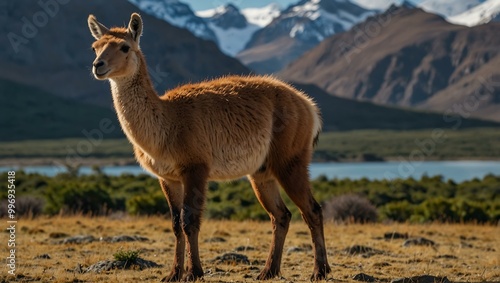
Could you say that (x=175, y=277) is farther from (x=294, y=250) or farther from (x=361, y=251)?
(x=361, y=251)

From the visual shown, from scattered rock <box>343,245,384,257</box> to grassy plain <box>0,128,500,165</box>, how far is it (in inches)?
5064

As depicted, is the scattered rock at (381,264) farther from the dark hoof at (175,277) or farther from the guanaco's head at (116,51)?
the guanaco's head at (116,51)

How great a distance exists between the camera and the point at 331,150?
17062cm

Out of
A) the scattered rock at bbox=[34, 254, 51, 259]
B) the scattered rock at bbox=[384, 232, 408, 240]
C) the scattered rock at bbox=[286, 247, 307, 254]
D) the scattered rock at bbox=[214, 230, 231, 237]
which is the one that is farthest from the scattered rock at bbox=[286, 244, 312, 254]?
the scattered rock at bbox=[34, 254, 51, 259]

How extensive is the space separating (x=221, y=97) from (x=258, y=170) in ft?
3.79

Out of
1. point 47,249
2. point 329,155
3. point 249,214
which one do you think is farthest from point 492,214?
point 329,155

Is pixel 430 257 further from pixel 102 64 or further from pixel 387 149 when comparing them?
pixel 387 149

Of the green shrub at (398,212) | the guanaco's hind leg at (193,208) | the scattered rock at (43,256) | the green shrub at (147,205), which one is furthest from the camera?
the green shrub at (398,212)

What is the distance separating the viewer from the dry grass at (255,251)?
10883 millimetres

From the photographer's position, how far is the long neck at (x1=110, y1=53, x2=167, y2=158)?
10.1m

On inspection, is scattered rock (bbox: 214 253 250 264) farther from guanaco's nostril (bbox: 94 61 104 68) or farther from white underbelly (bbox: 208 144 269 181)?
guanaco's nostril (bbox: 94 61 104 68)

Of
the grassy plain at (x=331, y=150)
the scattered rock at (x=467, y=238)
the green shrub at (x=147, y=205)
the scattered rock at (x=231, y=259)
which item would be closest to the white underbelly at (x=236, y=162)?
the scattered rock at (x=231, y=259)

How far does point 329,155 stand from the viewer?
161 m

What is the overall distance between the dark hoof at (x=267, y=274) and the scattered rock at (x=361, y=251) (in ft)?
10.2
